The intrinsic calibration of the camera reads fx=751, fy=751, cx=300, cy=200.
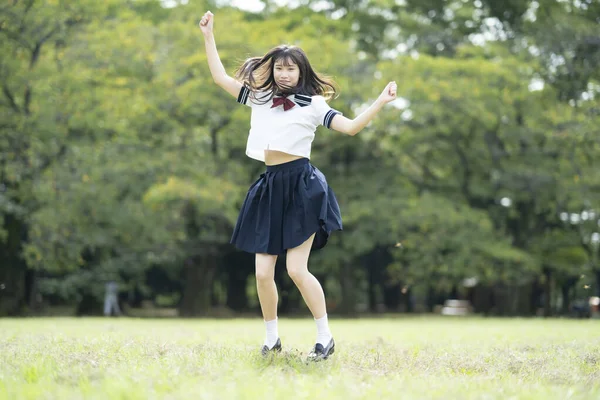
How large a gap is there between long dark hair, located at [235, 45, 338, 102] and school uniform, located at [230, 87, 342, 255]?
63 mm

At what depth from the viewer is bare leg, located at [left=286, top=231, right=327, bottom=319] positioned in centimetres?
469

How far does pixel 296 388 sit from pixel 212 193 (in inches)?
→ 635

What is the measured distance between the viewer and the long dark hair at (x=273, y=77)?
191 inches

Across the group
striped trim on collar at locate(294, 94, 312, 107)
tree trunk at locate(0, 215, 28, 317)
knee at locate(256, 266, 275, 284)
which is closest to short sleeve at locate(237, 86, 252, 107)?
striped trim on collar at locate(294, 94, 312, 107)

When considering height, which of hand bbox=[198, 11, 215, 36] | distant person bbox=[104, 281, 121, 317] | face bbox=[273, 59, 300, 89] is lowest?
distant person bbox=[104, 281, 121, 317]

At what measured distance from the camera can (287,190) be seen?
477 centimetres

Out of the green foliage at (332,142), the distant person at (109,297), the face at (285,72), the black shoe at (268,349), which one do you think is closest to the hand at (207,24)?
the face at (285,72)

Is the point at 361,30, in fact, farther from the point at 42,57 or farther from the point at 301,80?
the point at 301,80

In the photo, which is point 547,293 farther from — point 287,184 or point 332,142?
point 287,184

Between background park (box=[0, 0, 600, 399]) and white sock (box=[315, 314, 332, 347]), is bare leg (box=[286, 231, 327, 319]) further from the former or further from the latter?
background park (box=[0, 0, 600, 399])

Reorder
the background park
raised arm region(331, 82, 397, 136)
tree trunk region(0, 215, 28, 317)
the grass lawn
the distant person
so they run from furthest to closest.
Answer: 1. the distant person
2. tree trunk region(0, 215, 28, 317)
3. the background park
4. raised arm region(331, 82, 397, 136)
5. the grass lawn

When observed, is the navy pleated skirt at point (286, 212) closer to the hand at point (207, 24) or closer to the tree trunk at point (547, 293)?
the hand at point (207, 24)

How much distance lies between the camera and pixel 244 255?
27.0 metres

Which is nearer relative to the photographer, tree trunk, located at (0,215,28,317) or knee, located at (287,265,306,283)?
knee, located at (287,265,306,283)
